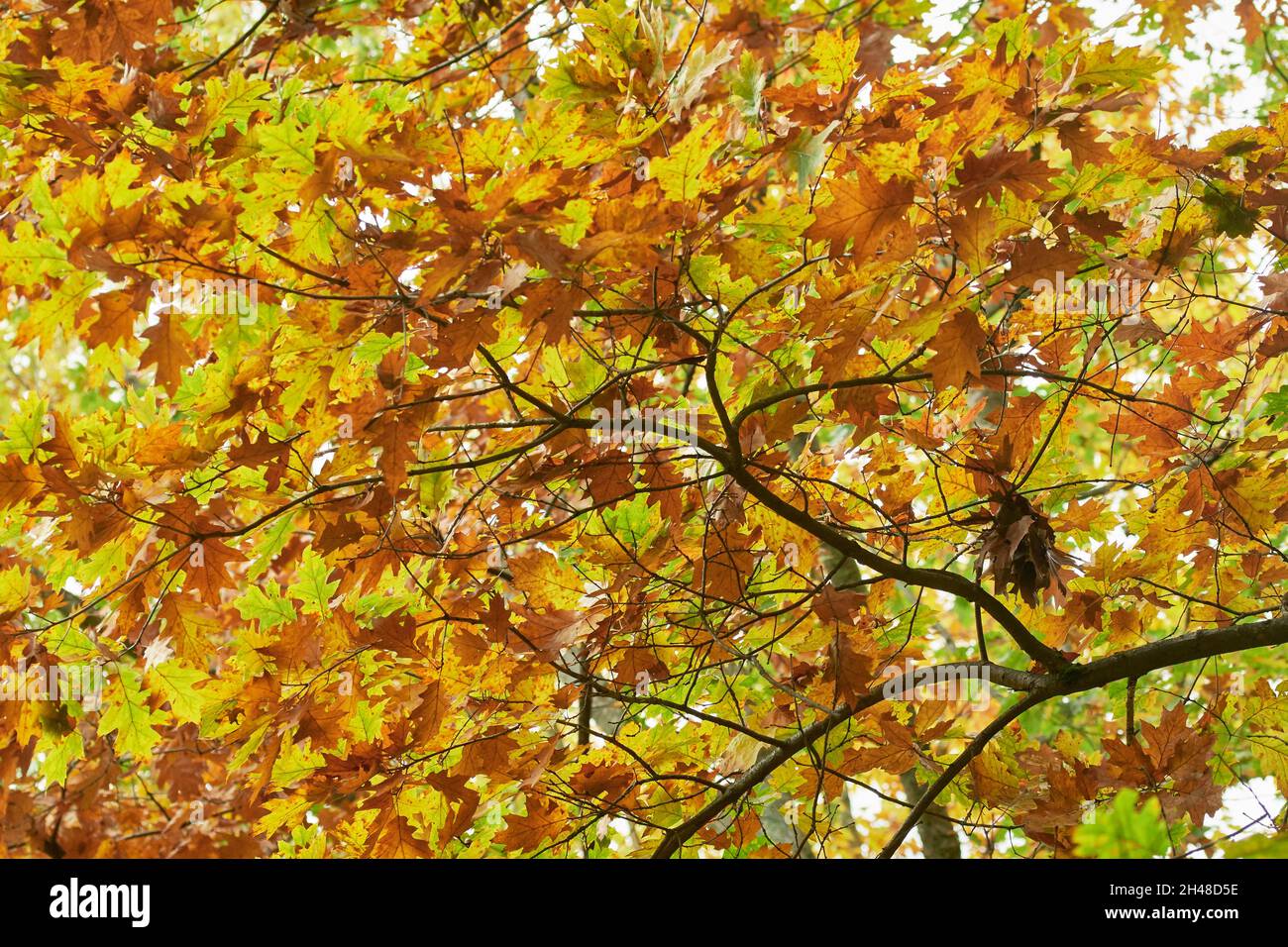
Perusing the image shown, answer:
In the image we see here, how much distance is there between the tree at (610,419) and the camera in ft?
6.36

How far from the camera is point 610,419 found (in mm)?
2180

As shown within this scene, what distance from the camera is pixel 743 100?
2.34 meters

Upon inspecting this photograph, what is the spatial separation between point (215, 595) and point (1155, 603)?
96.7 inches

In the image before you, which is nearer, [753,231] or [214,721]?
[753,231]

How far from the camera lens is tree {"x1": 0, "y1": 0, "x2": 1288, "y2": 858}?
6.36 ft

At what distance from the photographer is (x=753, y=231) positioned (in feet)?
7.08

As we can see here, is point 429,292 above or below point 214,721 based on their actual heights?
above
